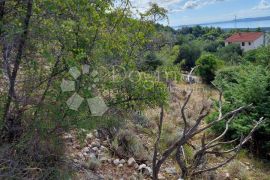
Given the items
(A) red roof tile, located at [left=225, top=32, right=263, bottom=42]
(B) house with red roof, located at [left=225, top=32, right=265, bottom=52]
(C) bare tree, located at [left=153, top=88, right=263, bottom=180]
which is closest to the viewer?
(C) bare tree, located at [left=153, top=88, right=263, bottom=180]

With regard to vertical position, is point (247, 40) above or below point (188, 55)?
above

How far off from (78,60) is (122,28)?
0.59m

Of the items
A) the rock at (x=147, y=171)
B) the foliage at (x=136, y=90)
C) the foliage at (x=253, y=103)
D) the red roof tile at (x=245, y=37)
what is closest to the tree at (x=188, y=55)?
the red roof tile at (x=245, y=37)

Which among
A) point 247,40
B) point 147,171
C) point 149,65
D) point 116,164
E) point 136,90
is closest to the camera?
point 136,90

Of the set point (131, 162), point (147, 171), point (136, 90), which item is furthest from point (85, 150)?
point (136, 90)

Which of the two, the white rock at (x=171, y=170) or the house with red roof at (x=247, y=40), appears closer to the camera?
the white rock at (x=171, y=170)

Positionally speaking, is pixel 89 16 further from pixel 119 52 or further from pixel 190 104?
pixel 190 104

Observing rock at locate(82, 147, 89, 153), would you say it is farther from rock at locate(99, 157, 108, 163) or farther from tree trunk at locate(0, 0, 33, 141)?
tree trunk at locate(0, 0, 33, 141)

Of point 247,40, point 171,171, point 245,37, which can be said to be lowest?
point 171,171

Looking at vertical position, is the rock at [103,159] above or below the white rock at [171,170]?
above

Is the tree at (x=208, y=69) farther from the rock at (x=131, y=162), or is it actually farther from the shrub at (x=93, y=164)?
the shrub at (x=93, y=164)

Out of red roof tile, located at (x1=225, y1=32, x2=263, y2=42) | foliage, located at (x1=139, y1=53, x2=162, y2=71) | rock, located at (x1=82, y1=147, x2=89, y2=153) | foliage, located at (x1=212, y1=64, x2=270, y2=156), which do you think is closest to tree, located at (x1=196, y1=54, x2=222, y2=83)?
foliage, located at (x1=212, y1=64, x2=270, y2=156)

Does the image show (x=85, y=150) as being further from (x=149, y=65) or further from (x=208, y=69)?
(x=208, y=69)

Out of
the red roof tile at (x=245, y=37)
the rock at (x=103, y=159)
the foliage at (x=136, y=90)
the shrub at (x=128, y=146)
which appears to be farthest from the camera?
the red roof tile at (x=245, y=37)
